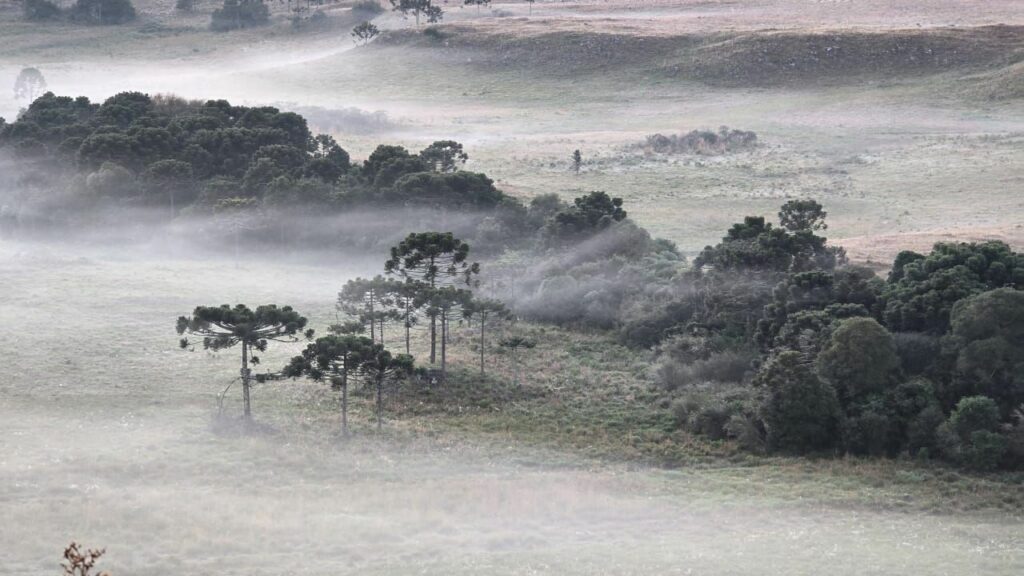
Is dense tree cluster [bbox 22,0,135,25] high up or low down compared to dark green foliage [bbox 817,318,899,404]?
up

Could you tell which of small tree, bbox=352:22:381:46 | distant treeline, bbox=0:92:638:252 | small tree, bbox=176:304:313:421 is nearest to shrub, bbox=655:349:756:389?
small tree, bbox=176:304:313:421

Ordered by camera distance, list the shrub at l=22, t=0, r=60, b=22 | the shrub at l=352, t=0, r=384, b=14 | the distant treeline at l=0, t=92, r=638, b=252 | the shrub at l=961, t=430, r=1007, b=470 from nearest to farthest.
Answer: the shrub at l=961, t=430, r=1007, b=470 → the distant treeline at l=0, t=92, r=638, b=252 → the shrub at l=352, t=0, r=384, b=14 → the shrub at l=22, t=0, r=60, b=22

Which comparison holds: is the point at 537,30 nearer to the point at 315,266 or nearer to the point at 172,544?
the point at 315,266

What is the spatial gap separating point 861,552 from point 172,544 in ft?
50.3

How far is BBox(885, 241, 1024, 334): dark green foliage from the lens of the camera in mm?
42438

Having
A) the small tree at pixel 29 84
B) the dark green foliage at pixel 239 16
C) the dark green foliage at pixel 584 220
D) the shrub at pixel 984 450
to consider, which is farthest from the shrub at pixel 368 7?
the shrub at pixel 984 450

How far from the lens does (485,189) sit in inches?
2844

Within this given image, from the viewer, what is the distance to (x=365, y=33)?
142 metres

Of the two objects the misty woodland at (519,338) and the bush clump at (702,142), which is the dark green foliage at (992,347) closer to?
the misty woodland at (519,338)

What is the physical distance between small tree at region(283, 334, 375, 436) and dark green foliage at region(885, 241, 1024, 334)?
55.2 ft

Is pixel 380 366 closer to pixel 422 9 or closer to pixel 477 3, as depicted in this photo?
pixel 422 9

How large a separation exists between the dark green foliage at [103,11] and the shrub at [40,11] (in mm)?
2333

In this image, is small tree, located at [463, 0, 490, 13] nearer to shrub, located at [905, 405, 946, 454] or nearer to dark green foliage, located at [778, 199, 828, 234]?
dark green foliage, located at [778, 199, 828, 234]

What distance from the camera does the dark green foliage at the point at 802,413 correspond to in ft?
127
